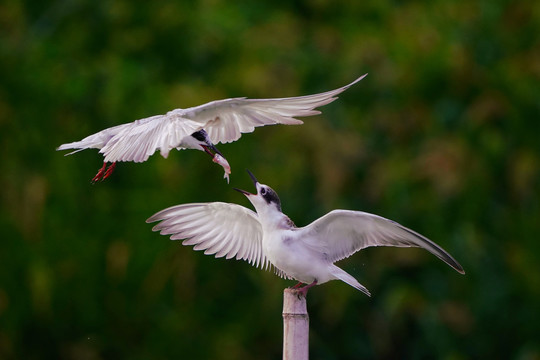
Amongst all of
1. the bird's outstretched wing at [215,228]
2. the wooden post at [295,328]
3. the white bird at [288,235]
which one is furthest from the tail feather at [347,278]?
the bird's outstretched wing at [215,228]

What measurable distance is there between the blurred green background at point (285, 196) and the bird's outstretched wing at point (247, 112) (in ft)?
9.14

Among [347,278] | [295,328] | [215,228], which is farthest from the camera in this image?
[215,228]

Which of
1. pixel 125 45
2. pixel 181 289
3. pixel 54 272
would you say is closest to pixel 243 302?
pixel 181 289

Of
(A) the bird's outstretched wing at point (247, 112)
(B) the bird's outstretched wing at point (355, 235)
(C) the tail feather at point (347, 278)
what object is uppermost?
(A) the bird's outstretched wing at point (247, 112)

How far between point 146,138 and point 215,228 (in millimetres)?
596

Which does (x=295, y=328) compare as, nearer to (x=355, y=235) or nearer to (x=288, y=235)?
(x=288, y=235)

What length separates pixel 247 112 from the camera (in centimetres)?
331

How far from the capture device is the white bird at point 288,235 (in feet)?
10.2

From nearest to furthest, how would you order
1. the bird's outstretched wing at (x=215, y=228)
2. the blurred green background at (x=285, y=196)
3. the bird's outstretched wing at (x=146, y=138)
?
the bird's outstretched wing at (x=146, y=138) → the bird's outstretched wing at (x=215, y=228) → the blurred green background at (x=285, y=196)

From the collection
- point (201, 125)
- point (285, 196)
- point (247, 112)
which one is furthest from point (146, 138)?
point (285, 196)

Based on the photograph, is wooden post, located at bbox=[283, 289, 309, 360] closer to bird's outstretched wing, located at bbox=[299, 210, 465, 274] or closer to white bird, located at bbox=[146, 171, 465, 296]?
white bird, located at bbox=[146, 171, 465, 296]

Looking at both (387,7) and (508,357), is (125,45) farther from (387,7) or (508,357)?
(508,357)

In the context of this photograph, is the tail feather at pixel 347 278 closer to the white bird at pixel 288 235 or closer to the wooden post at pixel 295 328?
the white bird at pixel 288 235

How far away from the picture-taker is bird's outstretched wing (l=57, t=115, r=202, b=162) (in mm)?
2885
